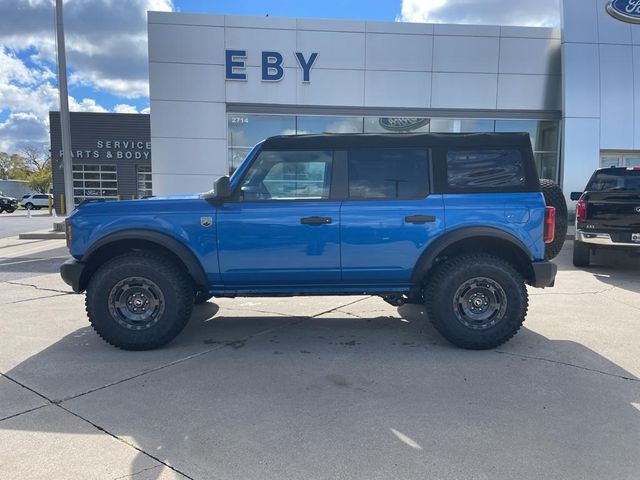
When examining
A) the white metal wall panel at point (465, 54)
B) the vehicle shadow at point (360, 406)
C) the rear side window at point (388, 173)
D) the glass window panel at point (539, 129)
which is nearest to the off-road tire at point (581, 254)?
the vehicle shadow at point (360, 406)

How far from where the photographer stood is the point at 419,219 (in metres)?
4.28

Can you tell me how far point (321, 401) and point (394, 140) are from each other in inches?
98.4

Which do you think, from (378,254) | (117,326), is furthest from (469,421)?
(117,326)

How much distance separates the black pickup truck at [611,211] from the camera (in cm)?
788

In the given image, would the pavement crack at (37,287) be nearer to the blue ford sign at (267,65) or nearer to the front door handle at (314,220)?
the front door handle at (314,220)

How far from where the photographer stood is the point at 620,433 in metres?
2.89

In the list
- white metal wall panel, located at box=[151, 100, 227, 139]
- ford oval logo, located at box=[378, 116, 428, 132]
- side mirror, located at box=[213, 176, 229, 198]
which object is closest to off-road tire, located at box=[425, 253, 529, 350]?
side mirror, located at box=[213, 176, 229, 198]

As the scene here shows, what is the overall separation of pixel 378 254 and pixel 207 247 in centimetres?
159

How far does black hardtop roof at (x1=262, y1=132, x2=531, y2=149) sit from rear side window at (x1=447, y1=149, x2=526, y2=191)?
0.09 metres

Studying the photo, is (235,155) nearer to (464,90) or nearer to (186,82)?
(186,82)

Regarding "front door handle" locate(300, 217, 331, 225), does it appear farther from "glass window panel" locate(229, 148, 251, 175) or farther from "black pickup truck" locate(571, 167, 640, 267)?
"glass window panel" locate(229, 148, 251, 175)

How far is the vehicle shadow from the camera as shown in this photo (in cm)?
261

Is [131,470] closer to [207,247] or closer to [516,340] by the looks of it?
[207,247]

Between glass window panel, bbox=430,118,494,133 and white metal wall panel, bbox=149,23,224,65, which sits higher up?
white metal wall panel, bbox=149,23,224,65
